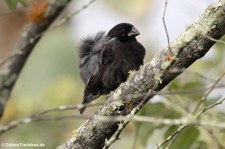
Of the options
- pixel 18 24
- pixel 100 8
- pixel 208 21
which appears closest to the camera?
pixel 208 21

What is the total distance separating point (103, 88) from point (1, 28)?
12.8 ft

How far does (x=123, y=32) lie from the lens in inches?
205

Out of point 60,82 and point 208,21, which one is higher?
point 208,21

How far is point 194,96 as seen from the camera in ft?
14.5

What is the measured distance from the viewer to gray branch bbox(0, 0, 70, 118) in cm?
468

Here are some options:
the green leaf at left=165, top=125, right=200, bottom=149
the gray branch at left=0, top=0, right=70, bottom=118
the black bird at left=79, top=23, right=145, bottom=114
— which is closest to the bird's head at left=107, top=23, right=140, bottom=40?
the black bird at left=79, top=23, right=145, bottom=114

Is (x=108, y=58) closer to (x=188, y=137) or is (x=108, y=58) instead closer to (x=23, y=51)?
(x=23, y=51)

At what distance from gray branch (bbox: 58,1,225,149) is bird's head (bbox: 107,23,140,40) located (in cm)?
136

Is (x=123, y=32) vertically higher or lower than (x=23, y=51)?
lower

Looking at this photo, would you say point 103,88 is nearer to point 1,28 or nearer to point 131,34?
point 131,34

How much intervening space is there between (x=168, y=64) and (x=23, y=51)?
1731 mm

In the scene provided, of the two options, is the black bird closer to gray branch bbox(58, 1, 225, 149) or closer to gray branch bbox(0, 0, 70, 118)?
gray branch bbox(0, 0, 70, 118)

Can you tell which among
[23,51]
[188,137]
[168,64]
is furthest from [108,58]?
[168,64]

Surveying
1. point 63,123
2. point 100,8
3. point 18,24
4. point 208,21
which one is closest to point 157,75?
point 208,21
